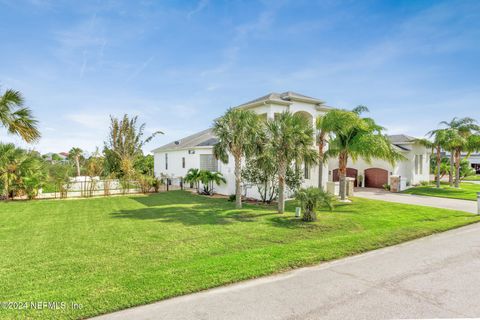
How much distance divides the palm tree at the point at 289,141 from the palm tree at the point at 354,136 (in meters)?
3.43

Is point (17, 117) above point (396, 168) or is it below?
above

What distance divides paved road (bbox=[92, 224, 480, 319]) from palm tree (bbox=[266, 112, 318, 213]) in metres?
5.98

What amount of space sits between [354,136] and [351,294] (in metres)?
12.6

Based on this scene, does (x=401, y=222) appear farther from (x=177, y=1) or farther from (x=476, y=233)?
(x=177, y=1)

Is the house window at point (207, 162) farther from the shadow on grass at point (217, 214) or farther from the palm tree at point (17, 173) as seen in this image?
the palm tree at point (17, 173)

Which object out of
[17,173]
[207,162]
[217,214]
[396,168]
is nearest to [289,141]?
[217,214]

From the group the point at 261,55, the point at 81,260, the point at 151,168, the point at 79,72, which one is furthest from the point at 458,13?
the point at 151,168

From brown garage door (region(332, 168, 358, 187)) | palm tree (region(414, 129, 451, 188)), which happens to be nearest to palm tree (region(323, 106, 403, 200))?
brown garage door (region(332, 168, 358, 187))

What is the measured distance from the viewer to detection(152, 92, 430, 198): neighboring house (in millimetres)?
16438

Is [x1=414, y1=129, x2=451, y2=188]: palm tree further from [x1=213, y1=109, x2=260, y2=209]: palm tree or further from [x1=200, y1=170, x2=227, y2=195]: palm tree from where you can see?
[x1=213, y1=109, x2=260, y2=209]: palm tree

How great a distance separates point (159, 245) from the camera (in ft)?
25.0

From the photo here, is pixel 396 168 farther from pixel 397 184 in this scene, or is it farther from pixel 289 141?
pixel 289 141

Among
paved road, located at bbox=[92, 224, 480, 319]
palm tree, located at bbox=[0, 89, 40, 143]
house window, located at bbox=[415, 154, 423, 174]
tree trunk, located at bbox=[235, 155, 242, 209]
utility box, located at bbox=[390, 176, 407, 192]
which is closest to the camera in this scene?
paved road, located at bbox=[92, 224, 480, 319]

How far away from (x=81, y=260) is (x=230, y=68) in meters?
15.3
